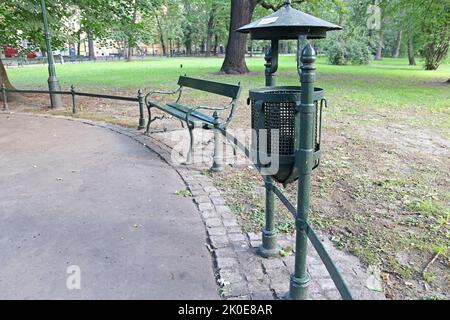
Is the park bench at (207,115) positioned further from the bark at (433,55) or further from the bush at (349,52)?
the bush at (349,52)

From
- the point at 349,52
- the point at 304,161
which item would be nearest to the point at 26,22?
the point at 304,161

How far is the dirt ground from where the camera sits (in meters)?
3.06

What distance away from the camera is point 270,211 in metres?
3.14

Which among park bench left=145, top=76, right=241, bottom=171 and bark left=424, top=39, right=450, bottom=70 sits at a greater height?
bark left=424, top=39, right=450, bottom=70

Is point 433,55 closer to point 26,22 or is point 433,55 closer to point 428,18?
point 428,18

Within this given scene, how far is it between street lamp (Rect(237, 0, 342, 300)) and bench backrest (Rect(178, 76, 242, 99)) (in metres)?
2.37

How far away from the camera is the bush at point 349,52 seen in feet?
108

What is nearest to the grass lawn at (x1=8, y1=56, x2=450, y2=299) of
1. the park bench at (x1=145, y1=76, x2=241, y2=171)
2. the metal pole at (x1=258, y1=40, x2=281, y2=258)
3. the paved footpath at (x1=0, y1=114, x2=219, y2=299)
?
the metal pole at (x1=258, y1=40, x2=281, y2=258)

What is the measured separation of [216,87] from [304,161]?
414 centimetres

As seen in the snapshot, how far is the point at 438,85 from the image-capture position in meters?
16.2

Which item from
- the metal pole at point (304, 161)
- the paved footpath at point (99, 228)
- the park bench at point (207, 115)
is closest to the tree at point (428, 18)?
the park bench at point (207, 115)

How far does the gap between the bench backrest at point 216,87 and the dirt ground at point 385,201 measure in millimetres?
1036

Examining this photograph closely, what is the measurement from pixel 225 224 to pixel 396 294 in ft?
5.15

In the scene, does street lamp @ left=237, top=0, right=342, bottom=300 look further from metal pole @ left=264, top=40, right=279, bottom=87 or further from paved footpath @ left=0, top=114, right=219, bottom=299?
paved footpath @ left=0, top=114, right=219, bottom=299
